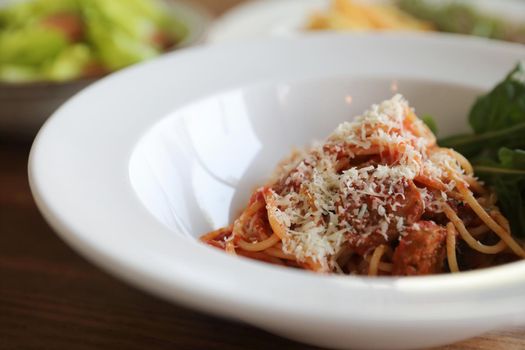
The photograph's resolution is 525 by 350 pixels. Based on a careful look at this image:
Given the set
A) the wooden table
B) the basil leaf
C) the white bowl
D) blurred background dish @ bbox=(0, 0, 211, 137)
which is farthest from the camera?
blurred background dish @ bbox=(0, 0, 211, 137)

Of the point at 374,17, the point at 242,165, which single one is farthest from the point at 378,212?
the point at 374,17

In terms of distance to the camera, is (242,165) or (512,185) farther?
(242,165)

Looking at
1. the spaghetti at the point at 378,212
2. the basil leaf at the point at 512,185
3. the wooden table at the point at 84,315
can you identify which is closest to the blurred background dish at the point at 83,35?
the wooden table at the point at 84,315

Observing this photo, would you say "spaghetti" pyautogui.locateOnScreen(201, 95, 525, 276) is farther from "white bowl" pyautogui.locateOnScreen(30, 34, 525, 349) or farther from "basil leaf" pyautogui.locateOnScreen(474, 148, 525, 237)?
"white bowl" pyautogui.locateOnScreen(30, 34, 525, 349)

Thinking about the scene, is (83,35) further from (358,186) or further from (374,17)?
(358,186)

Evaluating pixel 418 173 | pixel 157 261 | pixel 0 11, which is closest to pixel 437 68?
pixel 418 173

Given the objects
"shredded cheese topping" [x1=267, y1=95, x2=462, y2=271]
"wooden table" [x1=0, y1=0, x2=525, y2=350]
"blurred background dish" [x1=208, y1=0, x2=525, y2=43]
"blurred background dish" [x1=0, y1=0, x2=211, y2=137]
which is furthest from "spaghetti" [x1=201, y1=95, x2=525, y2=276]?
"blurred background dish" [x1=208, y1=0, x2=525, y2=43]

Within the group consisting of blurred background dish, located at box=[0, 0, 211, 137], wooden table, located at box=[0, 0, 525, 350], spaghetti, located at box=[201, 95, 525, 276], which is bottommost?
wooden table, located at box=[0, 0, 525, 350]
